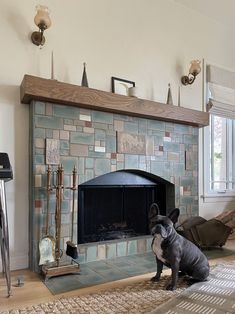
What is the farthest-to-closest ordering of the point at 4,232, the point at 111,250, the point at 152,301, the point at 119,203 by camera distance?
the point at 119,203 < the point at 111,250 < the point at 4,232 < the point at 152,301

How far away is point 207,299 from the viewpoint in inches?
77.5

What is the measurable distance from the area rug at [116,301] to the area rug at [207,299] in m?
0.08

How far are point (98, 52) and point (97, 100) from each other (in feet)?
2.34

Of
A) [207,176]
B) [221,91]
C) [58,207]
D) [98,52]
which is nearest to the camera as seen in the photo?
[58,207]

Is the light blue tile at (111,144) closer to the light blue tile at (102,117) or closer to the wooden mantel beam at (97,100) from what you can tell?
the light blue tile at (102,117)

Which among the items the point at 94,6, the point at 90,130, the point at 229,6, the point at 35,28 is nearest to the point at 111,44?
the point at 94,6

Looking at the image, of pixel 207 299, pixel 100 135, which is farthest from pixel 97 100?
pixel 207 299

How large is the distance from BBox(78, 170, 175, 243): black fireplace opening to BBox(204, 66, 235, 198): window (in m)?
0.89

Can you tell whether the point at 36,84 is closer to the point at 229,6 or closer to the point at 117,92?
the point at 117,92

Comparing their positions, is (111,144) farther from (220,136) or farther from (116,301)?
(220,136)

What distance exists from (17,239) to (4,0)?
90.0 inches

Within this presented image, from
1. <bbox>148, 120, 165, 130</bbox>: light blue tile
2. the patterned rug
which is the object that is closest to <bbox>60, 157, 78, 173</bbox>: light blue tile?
<bbox>148, 120, 165, 130</bbox>: light blue tile

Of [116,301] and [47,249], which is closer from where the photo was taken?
[116,301]

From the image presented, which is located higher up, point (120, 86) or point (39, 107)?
point (120, 86)
